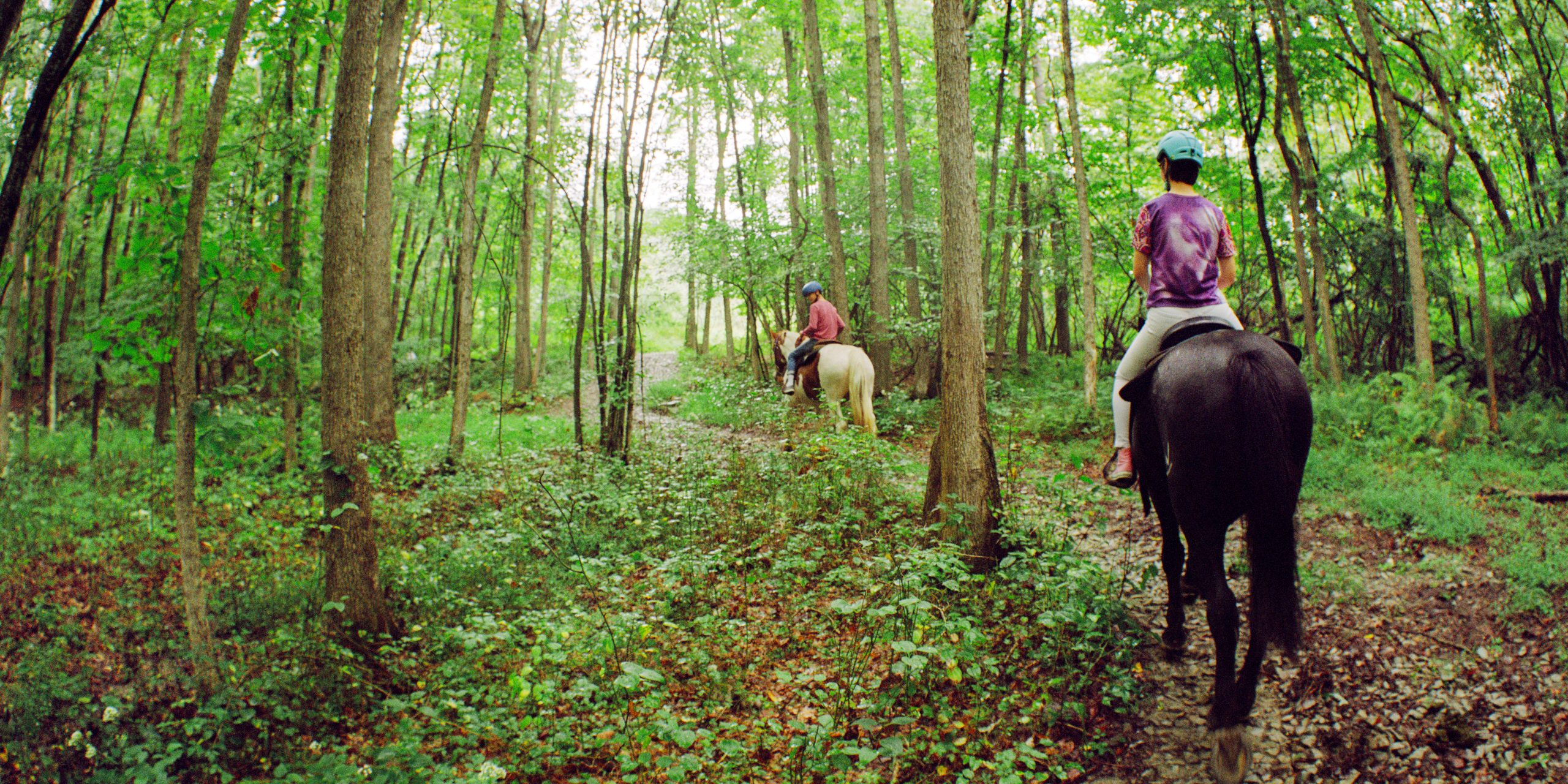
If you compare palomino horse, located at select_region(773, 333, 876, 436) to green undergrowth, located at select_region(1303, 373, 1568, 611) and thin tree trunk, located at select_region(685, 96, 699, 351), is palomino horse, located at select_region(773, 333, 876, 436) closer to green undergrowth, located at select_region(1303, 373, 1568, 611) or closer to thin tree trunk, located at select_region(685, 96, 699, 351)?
thin tree trunk, located at select_region(685, 96, 699, 351)

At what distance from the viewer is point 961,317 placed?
5.12 metres

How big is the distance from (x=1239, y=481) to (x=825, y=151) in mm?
10678

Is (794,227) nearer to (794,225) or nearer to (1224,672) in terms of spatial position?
(794,225)

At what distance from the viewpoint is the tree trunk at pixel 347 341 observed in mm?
4672

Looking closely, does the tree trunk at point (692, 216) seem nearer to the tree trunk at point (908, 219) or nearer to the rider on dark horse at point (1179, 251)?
the tree trunk at point (908, 219)

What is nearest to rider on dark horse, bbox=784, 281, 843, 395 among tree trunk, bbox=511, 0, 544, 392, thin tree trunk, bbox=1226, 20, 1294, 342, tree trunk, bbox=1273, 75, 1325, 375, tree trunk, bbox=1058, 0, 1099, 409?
tree trunk, bbox=1058, 0, 1099, 409

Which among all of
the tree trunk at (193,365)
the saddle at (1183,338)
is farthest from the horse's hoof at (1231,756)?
the tree trunk at (193,365)

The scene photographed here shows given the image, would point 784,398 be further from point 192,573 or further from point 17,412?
point 17,412

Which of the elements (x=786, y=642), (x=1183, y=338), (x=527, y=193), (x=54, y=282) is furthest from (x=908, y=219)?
(x=54, y=282)

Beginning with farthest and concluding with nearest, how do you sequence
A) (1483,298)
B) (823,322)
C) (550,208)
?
1. (550,208)
2. (823,322)
3. (1483,298)

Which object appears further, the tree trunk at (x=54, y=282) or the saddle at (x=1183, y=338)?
the tree trunk at (x=54, y=282)

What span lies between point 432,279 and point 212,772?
79.1 ft

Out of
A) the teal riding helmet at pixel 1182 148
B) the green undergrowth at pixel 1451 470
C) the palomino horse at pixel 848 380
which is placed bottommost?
the green undergrowth at pixel 1451 470

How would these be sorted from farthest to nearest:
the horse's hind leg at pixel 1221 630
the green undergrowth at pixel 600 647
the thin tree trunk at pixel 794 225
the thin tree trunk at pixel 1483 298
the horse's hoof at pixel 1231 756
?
1. the thin tree trunk at pixel 794 225
2. the thin tree trunk at pixel 1483 298
3. the green undergrowth at pixel 600 647
4. the horse's hind leg at pixel 1221 630
5. the horse's hoof at pixel 1231 756
